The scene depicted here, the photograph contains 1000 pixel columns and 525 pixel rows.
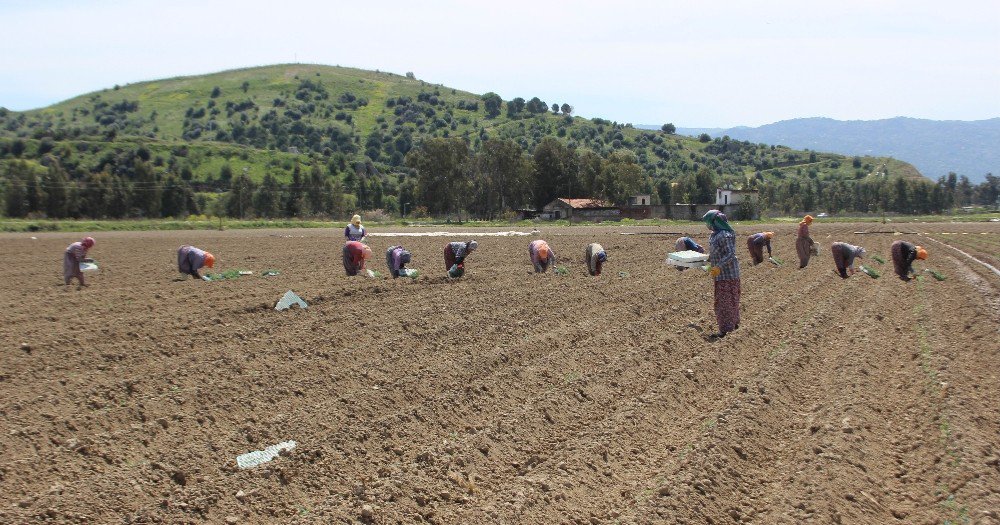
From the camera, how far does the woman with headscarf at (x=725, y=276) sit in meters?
13.3

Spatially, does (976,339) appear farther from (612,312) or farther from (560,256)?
(560,256)

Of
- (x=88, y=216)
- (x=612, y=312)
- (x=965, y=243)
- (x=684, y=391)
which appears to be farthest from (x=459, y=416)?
(x=88, y=216)

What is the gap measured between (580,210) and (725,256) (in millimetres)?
72813

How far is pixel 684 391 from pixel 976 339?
639 centimetres

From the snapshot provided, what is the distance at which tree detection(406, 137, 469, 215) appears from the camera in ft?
309

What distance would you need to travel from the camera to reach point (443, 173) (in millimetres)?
94438

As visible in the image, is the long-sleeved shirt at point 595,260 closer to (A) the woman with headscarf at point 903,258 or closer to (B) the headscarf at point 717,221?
(A) the woman with headscarf at point 903,258

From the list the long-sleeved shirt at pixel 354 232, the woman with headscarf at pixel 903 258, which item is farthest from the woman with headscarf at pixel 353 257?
the woman with headscarf at pixel 903 258

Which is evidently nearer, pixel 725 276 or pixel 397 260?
pixel 725 276

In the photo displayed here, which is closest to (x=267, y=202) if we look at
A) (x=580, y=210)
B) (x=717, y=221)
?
(x=580, y=210)

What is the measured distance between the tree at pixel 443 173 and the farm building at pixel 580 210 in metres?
10.5

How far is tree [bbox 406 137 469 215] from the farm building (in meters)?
10.5

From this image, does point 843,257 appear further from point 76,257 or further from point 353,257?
point 76,257

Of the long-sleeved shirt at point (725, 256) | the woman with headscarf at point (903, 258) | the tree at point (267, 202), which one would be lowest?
the woman with headscarf at point (903, 258)
